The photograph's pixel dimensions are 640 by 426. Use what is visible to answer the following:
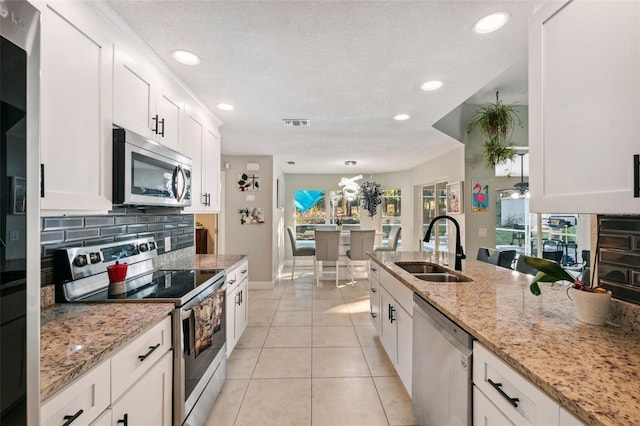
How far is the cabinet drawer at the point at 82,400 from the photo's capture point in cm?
80

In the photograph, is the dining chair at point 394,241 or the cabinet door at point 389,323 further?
the dining chair at point 394,241

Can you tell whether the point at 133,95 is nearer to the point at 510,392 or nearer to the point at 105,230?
the point at 105,230

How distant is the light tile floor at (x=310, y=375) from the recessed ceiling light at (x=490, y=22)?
2.40 meters

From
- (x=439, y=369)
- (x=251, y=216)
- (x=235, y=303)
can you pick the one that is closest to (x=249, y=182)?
(x=251, y=216)

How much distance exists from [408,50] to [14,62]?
184 cm

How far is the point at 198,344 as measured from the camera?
1.69 metres

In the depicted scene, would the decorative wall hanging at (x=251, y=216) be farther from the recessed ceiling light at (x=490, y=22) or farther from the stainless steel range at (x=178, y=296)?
the recessed ceiling light at (x=490, y=22)

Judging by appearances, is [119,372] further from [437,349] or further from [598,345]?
[598,345]

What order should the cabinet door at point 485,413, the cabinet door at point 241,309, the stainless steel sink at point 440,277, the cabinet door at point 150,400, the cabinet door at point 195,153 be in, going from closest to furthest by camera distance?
the cabinet door at point 485,413 < the cabinet door at point 150,400 < the stainless steel sink at point 440,277 < the cabinet door at point 195,153 < the cabinet door at point 241,309

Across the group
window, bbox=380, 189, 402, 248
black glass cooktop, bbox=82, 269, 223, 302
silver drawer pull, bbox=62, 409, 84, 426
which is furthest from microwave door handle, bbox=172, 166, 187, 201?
window, bbox=380, 189, 402, 248

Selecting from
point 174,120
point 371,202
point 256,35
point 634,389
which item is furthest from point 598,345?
point 371,202

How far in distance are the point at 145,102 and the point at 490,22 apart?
6.62 feet

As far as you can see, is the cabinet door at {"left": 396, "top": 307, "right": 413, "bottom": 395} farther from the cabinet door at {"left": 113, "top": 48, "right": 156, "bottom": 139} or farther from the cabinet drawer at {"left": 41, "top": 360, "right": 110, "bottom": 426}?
the cabinet door at {"left": 113, "top": 48, "right": 156, "bottom": 139}

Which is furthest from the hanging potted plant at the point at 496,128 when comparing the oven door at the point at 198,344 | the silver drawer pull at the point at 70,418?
the silver drawer pull at the point at 70,418
